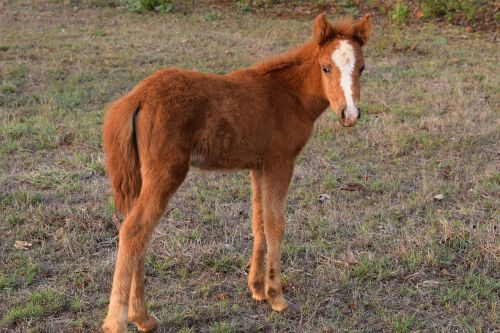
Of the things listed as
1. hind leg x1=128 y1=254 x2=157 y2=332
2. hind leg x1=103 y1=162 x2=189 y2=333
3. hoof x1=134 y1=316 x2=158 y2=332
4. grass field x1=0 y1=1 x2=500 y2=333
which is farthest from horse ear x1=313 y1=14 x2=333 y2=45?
hoof x1=134 y1=316 x2=158 y2=332

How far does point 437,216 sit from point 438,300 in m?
1.26

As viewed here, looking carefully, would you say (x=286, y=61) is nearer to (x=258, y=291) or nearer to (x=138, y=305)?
(x=258, y=291)

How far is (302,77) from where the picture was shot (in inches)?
167

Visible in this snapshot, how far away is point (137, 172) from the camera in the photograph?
3.69m

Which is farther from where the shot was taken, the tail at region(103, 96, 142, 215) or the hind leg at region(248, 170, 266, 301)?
the hind leg at region(248, 170, 266, 301)

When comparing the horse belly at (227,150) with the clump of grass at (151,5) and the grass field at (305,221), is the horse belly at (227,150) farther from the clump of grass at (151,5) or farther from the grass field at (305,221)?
the clump of grass at (151,5)

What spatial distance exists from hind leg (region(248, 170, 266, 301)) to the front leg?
11 centimetres

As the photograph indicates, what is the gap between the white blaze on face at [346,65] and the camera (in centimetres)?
376

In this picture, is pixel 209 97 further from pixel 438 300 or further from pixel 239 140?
pixel 438 300

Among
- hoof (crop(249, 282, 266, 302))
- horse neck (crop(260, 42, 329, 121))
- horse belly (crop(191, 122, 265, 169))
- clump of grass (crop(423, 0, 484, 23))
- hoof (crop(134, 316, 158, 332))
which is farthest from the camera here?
clump of grass (crop(423, 0, 484, 23))

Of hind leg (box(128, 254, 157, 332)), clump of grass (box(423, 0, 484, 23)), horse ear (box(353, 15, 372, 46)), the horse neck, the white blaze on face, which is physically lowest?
clump of grass (box(423, 0, 484, 23))

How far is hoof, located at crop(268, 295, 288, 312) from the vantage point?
4.16m

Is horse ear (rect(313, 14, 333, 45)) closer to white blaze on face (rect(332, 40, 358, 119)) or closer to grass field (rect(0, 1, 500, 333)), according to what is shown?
white blaze on face (rect(332, 40, 358, 119))

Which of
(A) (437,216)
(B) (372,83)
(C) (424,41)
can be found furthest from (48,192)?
(C) (424,41)
